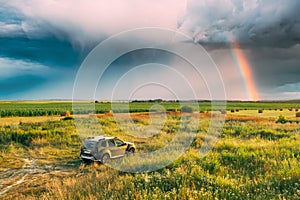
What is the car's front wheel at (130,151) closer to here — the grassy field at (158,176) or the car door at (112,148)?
the car door at (112,148)

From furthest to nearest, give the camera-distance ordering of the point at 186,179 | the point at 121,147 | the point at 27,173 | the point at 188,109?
the point at 188,109 → the point at 121,147 → the point at 27,173 → the point at 186,179

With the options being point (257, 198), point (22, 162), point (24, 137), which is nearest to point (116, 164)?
point (22, 162)

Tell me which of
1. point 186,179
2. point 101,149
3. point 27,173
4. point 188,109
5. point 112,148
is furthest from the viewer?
point 188,109

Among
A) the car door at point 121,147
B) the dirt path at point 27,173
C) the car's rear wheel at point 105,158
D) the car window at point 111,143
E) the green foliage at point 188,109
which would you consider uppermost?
the green foliage at point 188,109

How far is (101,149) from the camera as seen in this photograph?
47.2ft

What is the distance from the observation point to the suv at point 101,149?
46.5 ft

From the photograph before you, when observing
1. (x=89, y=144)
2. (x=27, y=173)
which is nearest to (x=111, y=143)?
(x=89, y=144)

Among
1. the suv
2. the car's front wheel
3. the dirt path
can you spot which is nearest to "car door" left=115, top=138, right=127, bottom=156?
the suv

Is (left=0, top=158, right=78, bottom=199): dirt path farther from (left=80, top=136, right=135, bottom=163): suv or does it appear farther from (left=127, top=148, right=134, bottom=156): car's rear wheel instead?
(left=127, top=148, right=134, bottom=156): car's rear wheel

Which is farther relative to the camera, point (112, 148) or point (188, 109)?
point (188, 109)

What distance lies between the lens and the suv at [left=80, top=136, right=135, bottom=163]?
46.5 feet

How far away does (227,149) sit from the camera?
16078 millimetres

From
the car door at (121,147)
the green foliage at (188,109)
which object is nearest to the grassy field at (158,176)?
the car door at (121,147)

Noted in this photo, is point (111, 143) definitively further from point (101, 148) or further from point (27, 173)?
point (27, 173)
